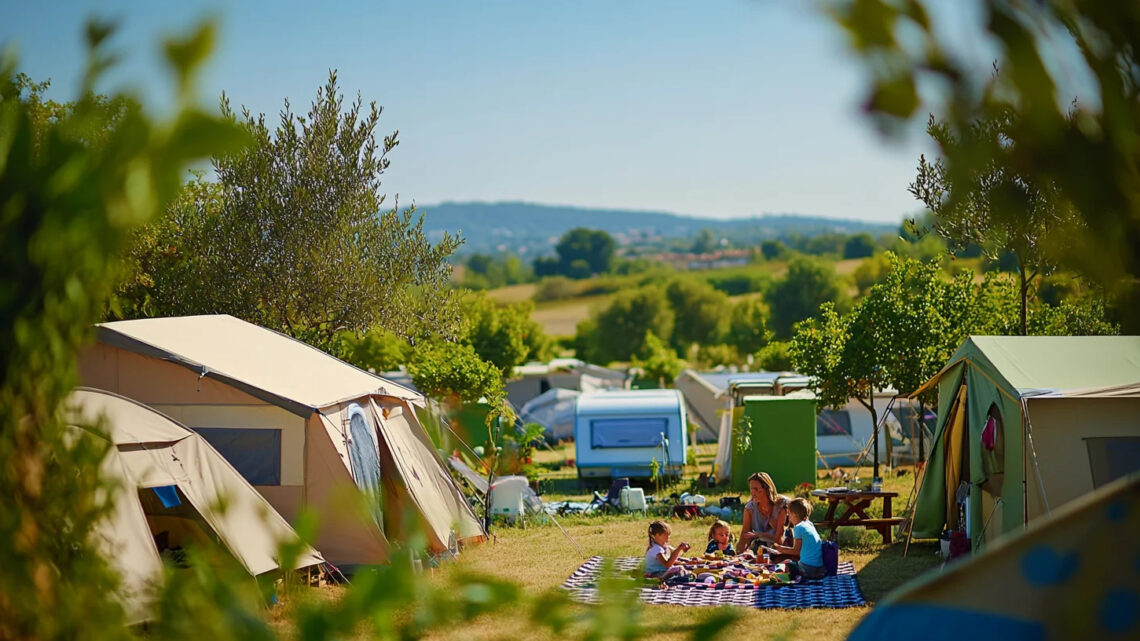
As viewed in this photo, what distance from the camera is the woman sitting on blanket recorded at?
30.4 feet

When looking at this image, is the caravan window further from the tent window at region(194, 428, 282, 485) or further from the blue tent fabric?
the blue tent fabric

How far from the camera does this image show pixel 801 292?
58.8 metres

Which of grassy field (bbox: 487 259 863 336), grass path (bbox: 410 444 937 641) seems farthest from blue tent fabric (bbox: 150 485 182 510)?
grassy field (bbox: 487 259 863 336)

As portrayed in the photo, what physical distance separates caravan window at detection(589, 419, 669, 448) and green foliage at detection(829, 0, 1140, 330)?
13.9m

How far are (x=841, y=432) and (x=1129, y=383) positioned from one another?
10.4 metres

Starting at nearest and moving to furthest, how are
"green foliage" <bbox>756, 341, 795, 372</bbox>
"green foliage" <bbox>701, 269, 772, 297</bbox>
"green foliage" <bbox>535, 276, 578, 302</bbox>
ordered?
"green foliage" <bbox>756, 341, 795, 372</bbox>, "green foliage" <bbox>701, 269, 772, 297</bbox>, "green foliage" <bbox>535, 276, 578, 302</bbox>

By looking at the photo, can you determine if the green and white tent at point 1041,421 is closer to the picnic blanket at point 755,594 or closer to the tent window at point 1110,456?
the tent window at point 1110,456

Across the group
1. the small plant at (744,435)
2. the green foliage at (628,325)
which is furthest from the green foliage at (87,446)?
the green foliage at (628,325)

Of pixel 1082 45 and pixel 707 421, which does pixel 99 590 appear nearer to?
pixel 1082 45

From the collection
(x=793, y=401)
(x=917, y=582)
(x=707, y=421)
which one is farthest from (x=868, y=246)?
(x=917, y=582)

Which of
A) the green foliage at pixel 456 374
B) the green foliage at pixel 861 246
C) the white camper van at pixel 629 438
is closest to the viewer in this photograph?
the white camper van at pixel 629 438

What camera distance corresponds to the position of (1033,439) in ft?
26.3

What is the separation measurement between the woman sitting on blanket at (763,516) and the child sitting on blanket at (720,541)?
127 mm

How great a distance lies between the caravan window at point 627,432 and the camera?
50.8 feet
